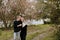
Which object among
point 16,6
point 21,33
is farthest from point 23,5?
point 21,33

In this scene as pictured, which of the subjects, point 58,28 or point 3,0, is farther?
point 3,0

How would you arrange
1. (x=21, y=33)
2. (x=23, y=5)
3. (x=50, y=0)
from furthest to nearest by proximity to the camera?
(x=23, y=5) < (x=50, y=0) < (x=21, y=33)

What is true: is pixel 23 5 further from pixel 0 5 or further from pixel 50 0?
pixel 50 0

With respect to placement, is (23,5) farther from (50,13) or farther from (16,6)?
(50,13)

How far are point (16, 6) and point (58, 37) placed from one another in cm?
745

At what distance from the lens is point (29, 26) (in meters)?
23.1

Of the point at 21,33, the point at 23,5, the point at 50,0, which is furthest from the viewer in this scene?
the point at 23,5

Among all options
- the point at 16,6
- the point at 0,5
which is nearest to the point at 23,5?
the point at 16,6

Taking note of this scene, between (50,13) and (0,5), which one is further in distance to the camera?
(0,5)

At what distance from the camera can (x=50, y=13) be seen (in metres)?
15.4

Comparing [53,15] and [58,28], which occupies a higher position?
[53,15]

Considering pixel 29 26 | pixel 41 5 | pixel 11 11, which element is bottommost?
pixel 29 26

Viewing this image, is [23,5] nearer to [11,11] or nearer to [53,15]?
[11,11]

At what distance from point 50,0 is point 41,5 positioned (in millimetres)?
663
